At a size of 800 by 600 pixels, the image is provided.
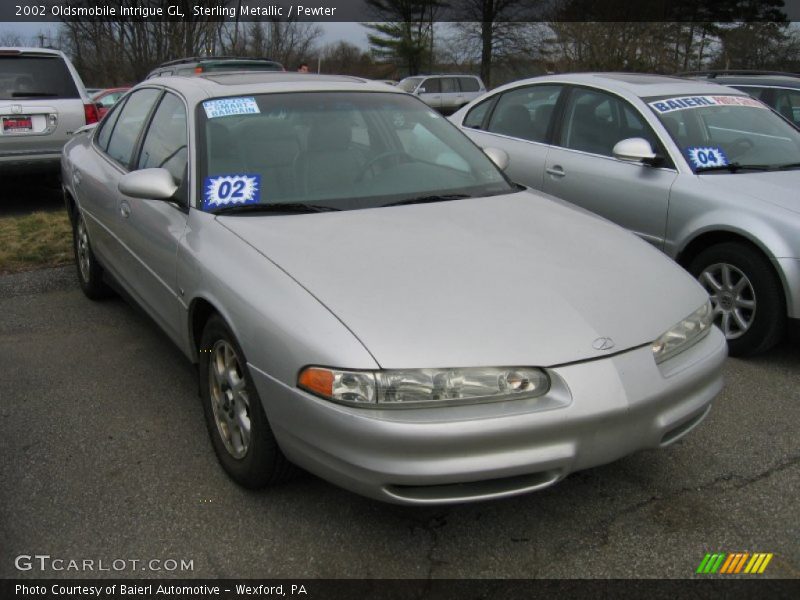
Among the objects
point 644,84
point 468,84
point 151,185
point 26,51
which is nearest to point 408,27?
point 468,84

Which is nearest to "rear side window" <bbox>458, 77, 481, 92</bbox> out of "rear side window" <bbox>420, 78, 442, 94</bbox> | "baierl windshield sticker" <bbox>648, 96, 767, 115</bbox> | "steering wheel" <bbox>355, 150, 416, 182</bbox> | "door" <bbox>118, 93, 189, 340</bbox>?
"rear side window" <bbox>420, 78, 442, 94</bbox>

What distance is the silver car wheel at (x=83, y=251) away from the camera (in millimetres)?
5000

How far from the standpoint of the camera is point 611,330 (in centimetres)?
247

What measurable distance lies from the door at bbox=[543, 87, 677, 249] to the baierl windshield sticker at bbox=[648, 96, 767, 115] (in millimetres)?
156

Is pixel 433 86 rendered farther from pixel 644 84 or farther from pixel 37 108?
pixel 644 84

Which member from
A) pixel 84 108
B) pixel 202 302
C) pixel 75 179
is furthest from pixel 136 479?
pixel 84 108

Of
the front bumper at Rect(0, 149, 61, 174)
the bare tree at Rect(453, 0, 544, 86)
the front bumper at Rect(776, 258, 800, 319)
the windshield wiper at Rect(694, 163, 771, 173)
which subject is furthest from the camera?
the bare tree at Rect(453, 0, 544, 86)

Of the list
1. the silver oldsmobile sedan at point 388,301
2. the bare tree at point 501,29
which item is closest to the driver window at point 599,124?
the silver oldsmobile sedan at point 388,301

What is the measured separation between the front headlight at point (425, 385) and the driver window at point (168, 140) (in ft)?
5.18

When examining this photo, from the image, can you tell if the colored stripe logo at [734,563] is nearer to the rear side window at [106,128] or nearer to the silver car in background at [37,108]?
the rear side window at [106,128]

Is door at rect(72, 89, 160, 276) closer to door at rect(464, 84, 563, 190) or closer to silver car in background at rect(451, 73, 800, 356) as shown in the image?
door at rect(464, 84, 563, 190)

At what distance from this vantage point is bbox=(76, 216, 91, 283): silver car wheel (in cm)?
500

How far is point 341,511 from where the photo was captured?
9.11 ft

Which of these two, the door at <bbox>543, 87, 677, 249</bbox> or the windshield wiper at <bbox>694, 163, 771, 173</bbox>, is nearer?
the windshield wiper at <bbox>694, 163, 771, 173</bbox>
